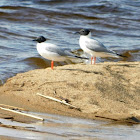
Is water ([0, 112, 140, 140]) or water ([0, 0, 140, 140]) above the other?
water ([0, 112, 140, 140])

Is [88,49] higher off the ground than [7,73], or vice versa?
[88,49]

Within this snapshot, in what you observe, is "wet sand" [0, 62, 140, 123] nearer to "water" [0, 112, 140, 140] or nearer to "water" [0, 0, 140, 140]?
"water" [0, 112, 140, 140]

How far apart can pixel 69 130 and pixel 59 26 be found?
10.7 metres

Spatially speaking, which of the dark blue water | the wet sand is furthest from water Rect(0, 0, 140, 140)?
the wet sand

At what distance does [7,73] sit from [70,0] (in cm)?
1106

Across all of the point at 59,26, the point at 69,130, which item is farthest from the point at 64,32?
the point at 69,130

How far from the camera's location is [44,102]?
647 cm

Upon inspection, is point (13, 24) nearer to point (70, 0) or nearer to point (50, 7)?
point (50, 7)

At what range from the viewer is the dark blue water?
1120cm

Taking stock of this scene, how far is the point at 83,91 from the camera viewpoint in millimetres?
6820

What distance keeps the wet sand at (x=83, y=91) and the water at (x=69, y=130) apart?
1.02 feet

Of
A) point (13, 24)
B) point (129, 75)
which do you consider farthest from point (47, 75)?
point (13, 24)

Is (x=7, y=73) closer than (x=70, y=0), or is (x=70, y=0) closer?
(x=7, y=73)

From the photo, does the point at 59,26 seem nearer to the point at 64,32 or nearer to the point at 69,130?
the point at 64,32
